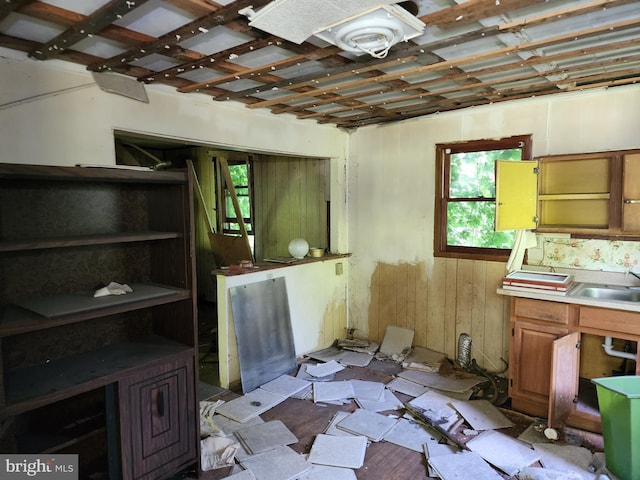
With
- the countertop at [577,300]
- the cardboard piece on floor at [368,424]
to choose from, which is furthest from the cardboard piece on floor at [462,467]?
the countertop at [577,300]

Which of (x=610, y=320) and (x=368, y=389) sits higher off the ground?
(x=610, y=320)

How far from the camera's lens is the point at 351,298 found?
5.00 meters

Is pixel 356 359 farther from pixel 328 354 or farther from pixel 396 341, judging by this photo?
pixel 396 341

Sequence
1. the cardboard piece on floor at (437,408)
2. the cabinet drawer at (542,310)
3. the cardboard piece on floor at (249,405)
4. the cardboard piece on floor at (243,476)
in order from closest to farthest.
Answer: the cardboard piece on floor at (243,476)
the cabinet drawer at (542,310)
the cardboard piece on floor at (437,408)
the cardboard piece on floor at (249,405)

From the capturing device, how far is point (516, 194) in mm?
3268

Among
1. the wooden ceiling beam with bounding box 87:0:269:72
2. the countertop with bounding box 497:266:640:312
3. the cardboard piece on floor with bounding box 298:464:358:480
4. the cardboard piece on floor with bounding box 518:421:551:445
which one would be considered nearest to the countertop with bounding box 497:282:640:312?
the countertop with bounding box 497:266:640:312

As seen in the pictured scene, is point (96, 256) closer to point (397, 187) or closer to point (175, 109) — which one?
point (175, 109)

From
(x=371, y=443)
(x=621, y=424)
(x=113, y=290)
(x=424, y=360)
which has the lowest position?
(x=371, y=443)

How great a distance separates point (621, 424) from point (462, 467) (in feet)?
A: 3.09

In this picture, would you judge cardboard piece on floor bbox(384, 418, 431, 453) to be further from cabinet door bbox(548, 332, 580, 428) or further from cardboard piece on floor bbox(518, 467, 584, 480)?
cabinet door bbox(548, 332, 580, 428)

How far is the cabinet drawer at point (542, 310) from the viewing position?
9.84 ft

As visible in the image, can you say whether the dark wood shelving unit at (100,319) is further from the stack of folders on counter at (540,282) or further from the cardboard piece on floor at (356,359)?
the stack of folders on counter at (540,282)

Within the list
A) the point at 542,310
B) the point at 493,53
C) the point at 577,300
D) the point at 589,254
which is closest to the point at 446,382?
the point at 542,310

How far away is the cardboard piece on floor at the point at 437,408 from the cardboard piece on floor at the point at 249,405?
1.15 m
